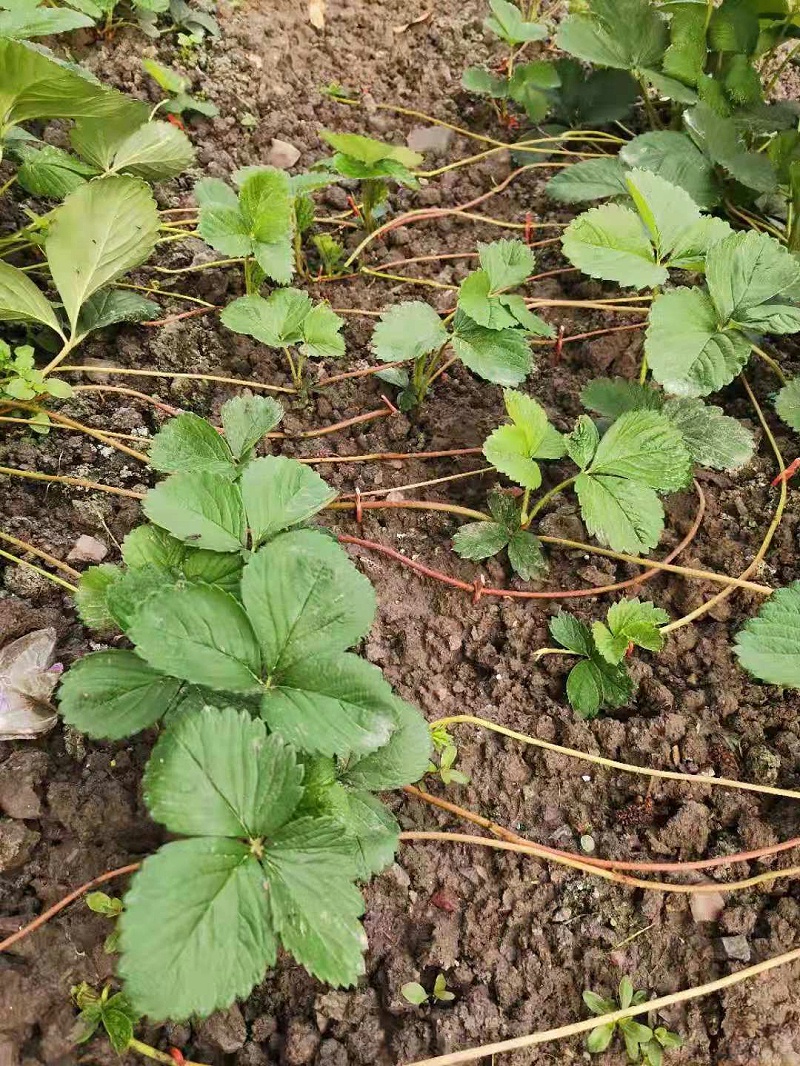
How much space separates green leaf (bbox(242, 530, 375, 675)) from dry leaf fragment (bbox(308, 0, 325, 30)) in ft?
6.26

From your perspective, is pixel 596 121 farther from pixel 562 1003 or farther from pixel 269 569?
pixel 562 1003

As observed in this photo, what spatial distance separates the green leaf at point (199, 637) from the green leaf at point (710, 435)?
3.06 ft

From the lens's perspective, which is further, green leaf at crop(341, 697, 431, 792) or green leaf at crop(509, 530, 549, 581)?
green leaf at crop(509, 530, 549, 581)

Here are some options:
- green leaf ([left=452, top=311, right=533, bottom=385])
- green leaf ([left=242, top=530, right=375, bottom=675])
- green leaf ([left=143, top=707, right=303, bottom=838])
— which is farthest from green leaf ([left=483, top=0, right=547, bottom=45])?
green leaf ([left=143, top=707, right=303, bottom=838])

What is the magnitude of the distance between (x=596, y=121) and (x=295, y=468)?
151 centimetres

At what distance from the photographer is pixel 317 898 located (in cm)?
85

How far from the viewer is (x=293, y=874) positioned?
0.86 metres

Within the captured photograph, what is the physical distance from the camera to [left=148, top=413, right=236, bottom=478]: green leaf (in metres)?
1.23

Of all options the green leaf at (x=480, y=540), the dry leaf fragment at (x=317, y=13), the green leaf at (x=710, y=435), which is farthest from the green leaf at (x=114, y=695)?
the dry leaf fragment at (x=317, y=13)

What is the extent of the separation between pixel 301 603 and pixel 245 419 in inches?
18.0

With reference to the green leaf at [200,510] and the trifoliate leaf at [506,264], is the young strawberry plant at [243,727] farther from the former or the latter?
the trifoliate leaf at [506,264]

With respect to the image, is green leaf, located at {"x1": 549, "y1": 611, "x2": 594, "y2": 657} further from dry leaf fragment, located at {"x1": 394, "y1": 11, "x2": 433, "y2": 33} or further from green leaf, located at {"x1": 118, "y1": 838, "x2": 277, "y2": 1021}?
dry leaf fragment, located at {"x1": 394, "y1": 11, "x2": 433, "y2": 33}

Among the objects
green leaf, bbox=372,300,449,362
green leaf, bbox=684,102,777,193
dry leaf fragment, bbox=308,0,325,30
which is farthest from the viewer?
dry leaf fragment, bbox=308,0,325,30

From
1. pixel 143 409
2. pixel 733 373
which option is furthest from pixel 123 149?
pixel 733 373
